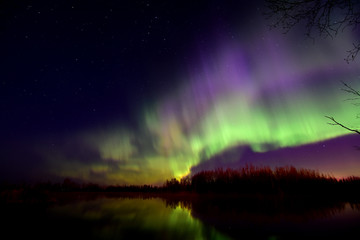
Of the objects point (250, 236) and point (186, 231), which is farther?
point (186, 231)

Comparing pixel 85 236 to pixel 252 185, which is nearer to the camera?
pixel 85 236

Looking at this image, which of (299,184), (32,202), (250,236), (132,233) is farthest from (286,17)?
(299,184)

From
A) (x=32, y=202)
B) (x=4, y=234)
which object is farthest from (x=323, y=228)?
(x=32, y=202)

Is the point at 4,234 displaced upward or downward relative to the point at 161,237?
upward

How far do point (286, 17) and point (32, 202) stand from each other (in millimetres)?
14234

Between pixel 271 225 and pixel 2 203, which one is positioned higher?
pixel 2 203

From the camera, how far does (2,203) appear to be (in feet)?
32.8

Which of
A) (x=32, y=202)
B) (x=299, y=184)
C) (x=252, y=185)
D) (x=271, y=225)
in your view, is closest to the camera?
(x=271, y=225)

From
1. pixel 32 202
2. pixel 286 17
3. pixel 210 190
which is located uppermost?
pixel 286 17

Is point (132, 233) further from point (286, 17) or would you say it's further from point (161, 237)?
point (286, 17)

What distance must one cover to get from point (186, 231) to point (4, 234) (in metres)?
3.61

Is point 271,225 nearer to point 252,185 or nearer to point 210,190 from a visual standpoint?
point 252,185

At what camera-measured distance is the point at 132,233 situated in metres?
3.99

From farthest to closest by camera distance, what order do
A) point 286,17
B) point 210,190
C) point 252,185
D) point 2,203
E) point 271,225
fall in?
point 210,190
point 252,185
point 2,203
point 271,225
point 286,17
